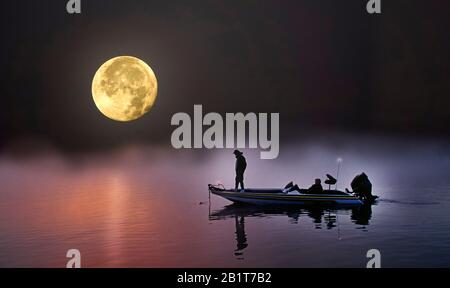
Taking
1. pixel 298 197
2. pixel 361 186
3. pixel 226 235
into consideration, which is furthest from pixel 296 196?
pixel 226 235

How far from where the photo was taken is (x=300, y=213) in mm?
31438

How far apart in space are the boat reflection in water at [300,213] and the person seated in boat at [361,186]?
2.81 feet

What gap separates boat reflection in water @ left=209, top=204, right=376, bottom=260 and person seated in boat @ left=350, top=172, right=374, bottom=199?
2.81 ft

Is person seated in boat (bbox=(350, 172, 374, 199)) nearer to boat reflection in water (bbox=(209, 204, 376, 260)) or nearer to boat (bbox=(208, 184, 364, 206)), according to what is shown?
boat reflection in water (bbox=(209, 204, 376, 260))

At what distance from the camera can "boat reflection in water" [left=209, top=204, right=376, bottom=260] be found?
92.1 ft

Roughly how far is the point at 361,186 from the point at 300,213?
6.28 m

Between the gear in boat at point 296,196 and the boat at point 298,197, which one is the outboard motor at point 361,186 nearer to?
the gear in boat at point 296,196

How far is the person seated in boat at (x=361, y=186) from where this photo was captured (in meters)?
34.7

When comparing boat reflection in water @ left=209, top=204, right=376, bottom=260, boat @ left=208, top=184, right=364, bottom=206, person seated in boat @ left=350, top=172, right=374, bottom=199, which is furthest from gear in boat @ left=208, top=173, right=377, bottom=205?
person seated in boat @ left=350, top=172, right=374, bottom=199

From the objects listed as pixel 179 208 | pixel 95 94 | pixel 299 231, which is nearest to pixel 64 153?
pixel 95 94

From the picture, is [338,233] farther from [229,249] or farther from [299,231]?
[229,249]

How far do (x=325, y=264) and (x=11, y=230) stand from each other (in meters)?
19.2
